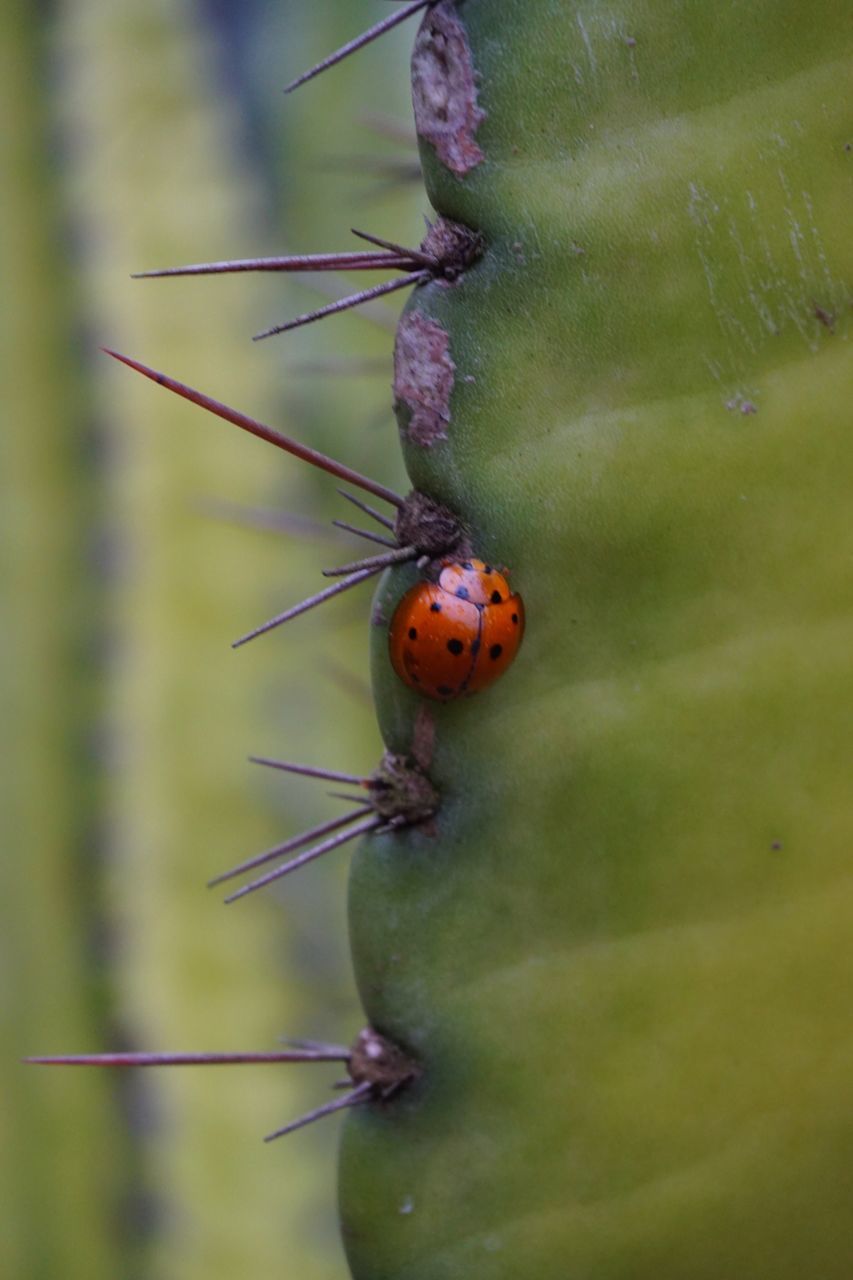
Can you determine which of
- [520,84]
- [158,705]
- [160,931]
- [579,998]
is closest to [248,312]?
[158,705]

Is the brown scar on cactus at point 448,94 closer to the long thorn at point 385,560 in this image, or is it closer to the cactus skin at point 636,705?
the cactus skin at point 636,705

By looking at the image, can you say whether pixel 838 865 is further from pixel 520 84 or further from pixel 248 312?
pixel 248 312

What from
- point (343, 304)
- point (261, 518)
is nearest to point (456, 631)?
point (343, 304)

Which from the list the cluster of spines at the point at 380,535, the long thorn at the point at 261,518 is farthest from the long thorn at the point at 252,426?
the long thorn at the point at 261,518

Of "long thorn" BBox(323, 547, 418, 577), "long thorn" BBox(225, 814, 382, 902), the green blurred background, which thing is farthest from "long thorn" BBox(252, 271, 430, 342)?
the green blurred background

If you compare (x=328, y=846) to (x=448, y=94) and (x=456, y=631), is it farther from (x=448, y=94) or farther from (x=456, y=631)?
(x=448, y=94)
